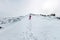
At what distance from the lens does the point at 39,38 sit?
8.91m

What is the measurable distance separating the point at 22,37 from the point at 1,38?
1.32 meters

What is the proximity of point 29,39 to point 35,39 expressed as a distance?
373mm

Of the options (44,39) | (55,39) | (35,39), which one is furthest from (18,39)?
(55,39)

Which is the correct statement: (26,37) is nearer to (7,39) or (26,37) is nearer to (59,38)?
(7,39)

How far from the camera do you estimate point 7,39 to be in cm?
837

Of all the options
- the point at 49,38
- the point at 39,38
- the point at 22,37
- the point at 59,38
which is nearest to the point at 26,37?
the point at 22,37

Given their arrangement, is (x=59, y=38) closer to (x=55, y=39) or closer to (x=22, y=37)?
(x=55, y=39)

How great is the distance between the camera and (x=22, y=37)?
888 centimetres

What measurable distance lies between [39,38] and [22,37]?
110 cm

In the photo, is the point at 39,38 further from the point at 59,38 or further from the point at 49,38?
the point at 59,38

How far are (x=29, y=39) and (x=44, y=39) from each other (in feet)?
3.41

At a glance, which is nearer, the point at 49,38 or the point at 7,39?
the point at 7,39

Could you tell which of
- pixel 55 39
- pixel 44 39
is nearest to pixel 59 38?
pixel 55 39

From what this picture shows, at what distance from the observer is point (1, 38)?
860 centimetres
